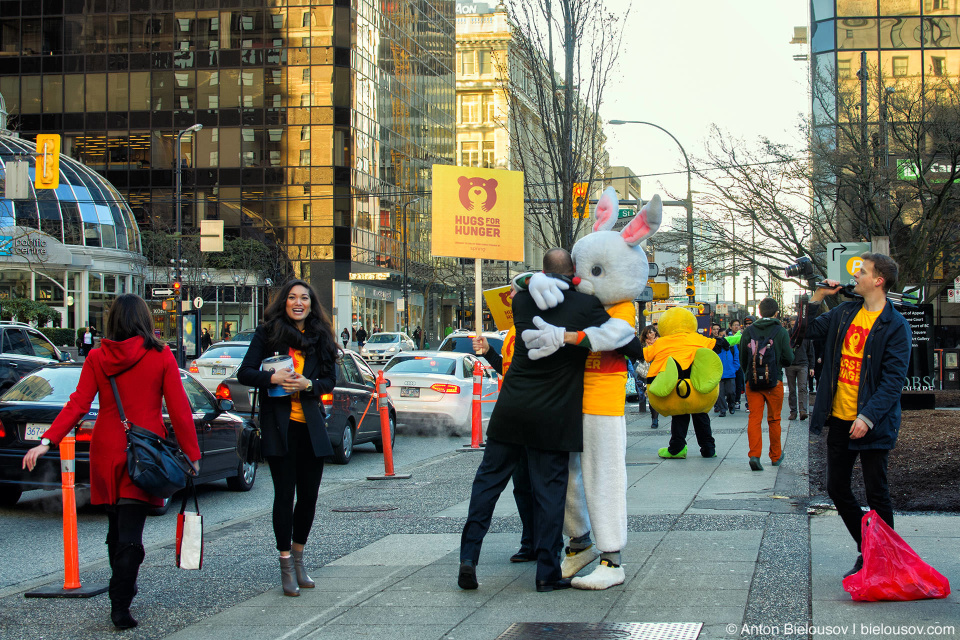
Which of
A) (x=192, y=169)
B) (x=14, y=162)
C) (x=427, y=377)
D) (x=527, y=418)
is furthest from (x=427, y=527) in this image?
(x=192, y=169)

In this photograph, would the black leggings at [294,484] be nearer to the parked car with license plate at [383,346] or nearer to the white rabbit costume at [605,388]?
the white rabbit costume at [605,388]

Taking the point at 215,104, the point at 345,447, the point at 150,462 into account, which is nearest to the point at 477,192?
the point at 345,447

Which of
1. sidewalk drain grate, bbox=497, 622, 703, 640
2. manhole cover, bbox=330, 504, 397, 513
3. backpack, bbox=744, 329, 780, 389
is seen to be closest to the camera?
sidewalk drain grate, bbox=497, 622, 703, 640

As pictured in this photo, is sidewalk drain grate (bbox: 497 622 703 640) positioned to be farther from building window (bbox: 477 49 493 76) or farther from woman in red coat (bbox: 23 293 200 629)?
building window (bbox: 477 49 493 76)

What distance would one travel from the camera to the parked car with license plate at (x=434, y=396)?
54.7 ft

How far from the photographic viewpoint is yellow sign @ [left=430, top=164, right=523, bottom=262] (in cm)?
1264

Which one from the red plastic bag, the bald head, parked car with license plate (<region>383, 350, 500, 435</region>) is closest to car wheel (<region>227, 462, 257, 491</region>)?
parked car with license plate (<region>383, 350, 500, 435</region>)

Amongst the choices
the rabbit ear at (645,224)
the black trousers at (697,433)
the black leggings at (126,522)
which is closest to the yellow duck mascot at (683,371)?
the black trousers at (697,433)

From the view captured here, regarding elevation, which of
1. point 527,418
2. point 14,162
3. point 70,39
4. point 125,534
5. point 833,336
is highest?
point 70,39

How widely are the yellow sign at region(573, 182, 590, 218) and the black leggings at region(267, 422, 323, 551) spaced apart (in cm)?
1341

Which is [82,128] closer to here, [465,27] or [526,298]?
[465,27]

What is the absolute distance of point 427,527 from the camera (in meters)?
8.22

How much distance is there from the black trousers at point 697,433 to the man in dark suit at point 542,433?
670 cm

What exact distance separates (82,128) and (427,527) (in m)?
55.9
